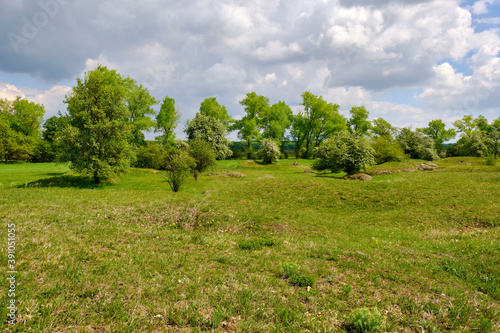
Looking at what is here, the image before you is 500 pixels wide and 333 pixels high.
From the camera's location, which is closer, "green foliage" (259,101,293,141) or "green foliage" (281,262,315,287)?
"green foliage" (281,262,315,287)

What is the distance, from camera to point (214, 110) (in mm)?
87688

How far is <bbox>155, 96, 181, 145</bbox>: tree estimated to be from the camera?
256 ft

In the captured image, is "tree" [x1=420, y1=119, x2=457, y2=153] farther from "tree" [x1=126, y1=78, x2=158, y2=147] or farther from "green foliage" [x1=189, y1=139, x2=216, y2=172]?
"tree" [x1=126, y1=78, x2=158, y2=147]

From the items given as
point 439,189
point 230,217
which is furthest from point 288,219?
point 439,189

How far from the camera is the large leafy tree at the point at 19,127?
6250 cm

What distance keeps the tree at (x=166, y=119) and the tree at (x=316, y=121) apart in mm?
52097

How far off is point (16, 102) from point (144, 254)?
101370 mm

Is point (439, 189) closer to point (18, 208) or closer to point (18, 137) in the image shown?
point (18, 208)

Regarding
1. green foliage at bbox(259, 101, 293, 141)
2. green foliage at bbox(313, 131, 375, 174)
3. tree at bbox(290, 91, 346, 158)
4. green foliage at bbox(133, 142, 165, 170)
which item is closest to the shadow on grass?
green foliage at bbox(133, 142, 165, 170)

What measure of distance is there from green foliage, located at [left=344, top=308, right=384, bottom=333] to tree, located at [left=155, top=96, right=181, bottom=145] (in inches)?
3089

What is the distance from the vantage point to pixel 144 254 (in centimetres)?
840

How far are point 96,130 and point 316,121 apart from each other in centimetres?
8348

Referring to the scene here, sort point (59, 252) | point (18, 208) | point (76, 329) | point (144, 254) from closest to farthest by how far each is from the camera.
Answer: point (76, 329) < point (59, 252) < point (144, 254) < point (18, 208)

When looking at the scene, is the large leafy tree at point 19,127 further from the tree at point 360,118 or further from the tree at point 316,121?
the tree at point 360,118
